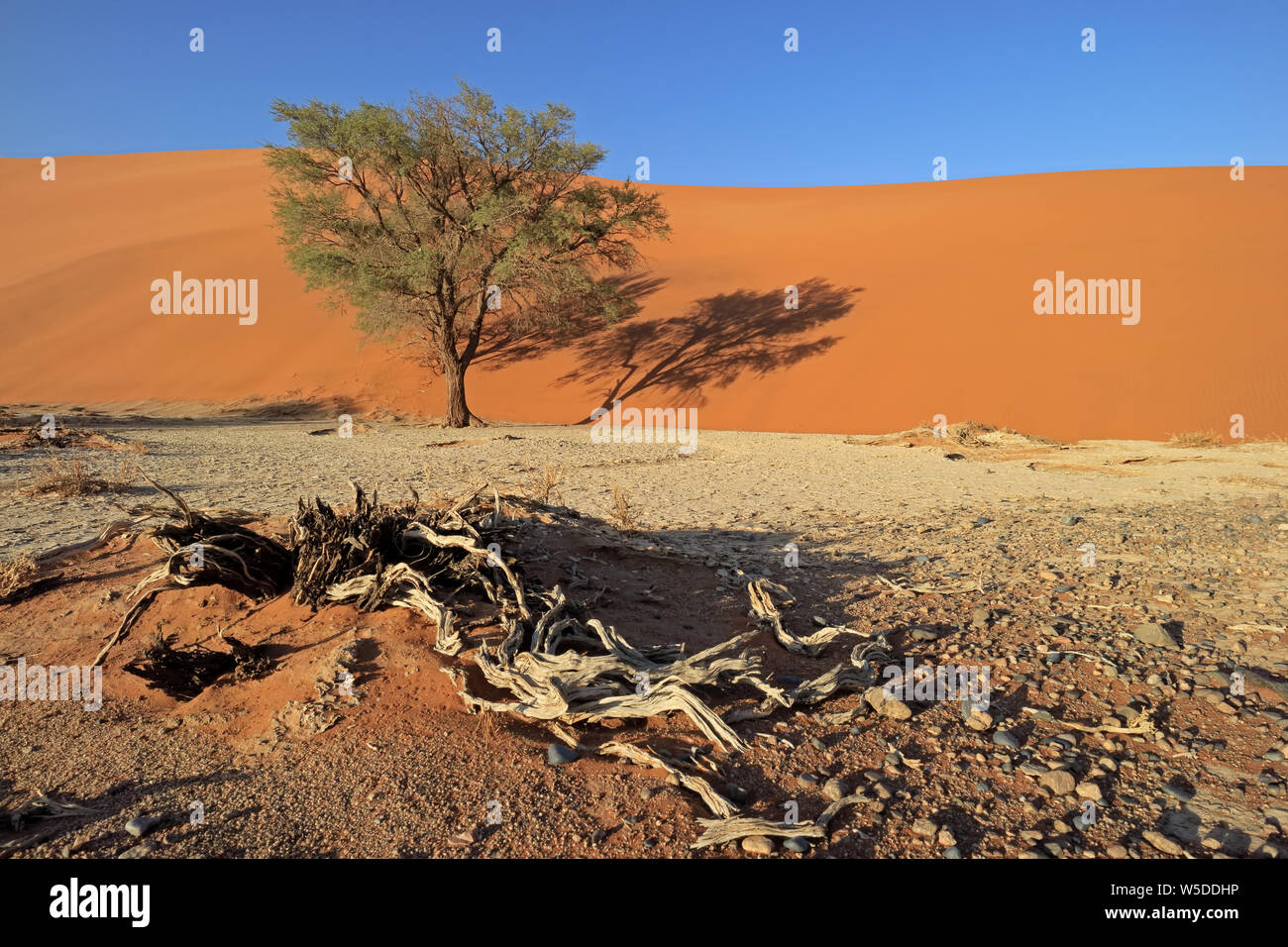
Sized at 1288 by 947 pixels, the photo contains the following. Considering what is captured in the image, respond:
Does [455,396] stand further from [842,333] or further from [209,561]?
[209,561]

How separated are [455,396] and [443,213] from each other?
170 inches

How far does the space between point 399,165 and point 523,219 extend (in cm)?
A: 303

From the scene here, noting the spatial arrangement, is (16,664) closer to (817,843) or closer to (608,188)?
(817,843)

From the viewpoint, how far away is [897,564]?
5391 mm

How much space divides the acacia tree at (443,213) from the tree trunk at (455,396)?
0.10 feet

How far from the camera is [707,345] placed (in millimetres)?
22609

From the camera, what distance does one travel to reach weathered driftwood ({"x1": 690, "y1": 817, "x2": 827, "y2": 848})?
213cm

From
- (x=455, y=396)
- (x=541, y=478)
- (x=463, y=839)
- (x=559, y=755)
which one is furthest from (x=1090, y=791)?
(x=455, y=396)

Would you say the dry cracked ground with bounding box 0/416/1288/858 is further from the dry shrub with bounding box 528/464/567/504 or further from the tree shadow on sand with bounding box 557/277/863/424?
the tree shadow on sand with bounding box 557/277/863/424

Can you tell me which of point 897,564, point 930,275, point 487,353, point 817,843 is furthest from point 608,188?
point 817,843

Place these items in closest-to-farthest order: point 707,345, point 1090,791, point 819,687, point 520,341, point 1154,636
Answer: point 1090,791, point 819,687, point 1154,636, point 707,345, point 520,341

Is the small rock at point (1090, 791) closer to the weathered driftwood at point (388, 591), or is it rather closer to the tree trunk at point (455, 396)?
the weathered driftwood at point (388, 591)

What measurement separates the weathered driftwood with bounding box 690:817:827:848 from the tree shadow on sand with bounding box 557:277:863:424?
17581mm
